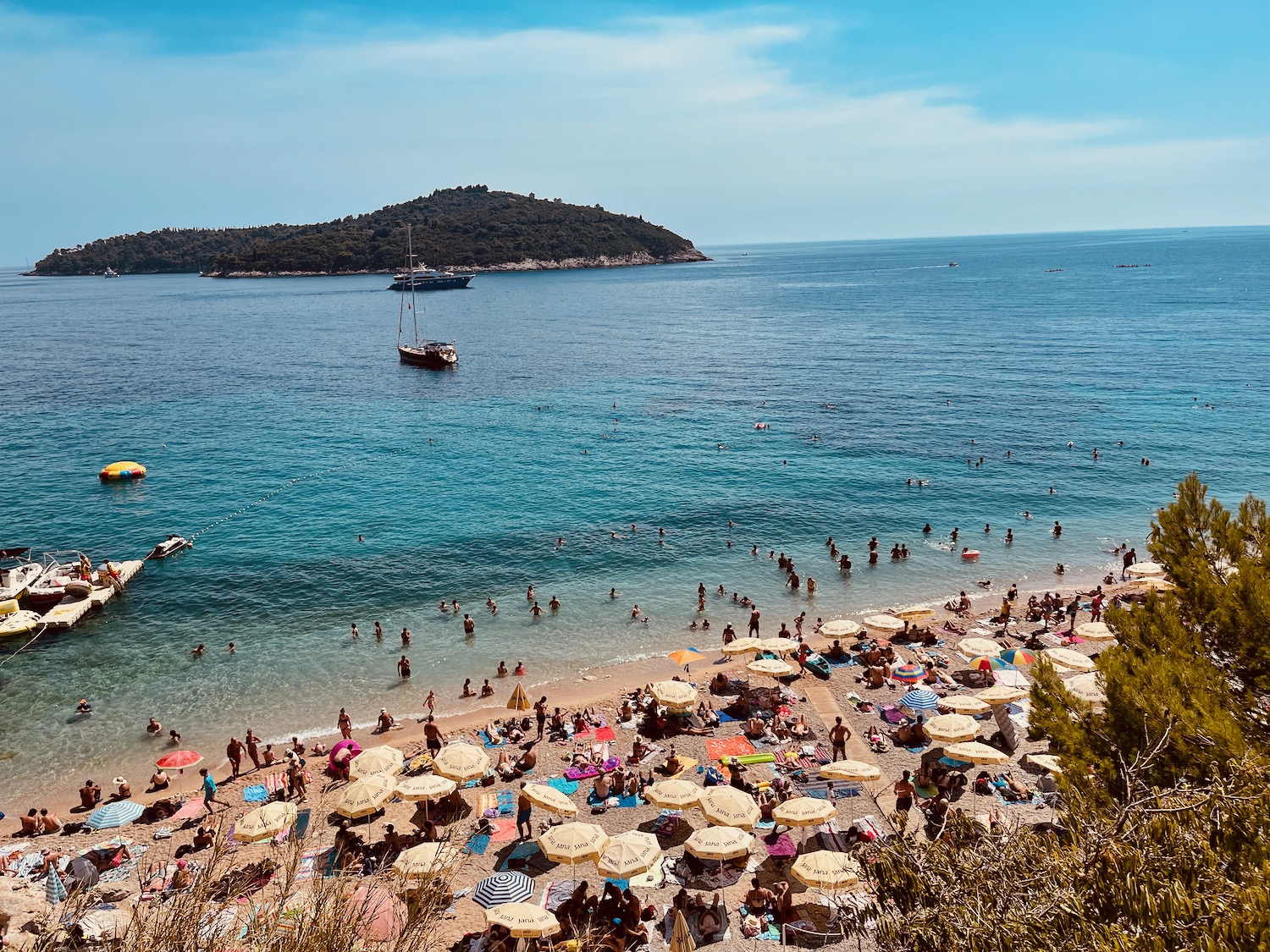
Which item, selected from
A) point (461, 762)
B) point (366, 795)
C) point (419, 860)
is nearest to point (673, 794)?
point (461, 762)

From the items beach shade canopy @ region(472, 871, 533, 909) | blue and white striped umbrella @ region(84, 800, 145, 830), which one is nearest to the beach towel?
beach shade canopy @ region(472, 871, 533, 909)

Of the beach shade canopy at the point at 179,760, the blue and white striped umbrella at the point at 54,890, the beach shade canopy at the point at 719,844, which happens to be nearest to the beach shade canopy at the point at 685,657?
the beach shade canopy at the point at 719,844

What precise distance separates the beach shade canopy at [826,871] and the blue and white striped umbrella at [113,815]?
16355 mm

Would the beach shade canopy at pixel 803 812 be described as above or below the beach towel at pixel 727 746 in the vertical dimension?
above

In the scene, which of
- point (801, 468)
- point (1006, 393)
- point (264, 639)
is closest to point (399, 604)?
point (264, 639)

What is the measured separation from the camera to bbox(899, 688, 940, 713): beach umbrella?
23.5m

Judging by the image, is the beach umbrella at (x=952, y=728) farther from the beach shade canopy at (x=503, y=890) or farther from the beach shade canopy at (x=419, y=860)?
the beach shade canopy at (x=419, y=860)

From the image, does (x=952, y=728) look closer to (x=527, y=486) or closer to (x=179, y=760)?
(x=179, y=760)

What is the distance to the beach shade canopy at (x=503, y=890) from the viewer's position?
15141 mm

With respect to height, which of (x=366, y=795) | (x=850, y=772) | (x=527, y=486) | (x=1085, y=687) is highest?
(x=527, y=486)

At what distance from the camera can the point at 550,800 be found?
60.3ft

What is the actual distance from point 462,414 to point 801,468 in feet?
107

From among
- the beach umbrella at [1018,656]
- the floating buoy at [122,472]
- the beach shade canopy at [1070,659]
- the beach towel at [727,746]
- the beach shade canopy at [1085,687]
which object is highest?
the floating buoy at [122,472]

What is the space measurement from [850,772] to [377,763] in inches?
473
